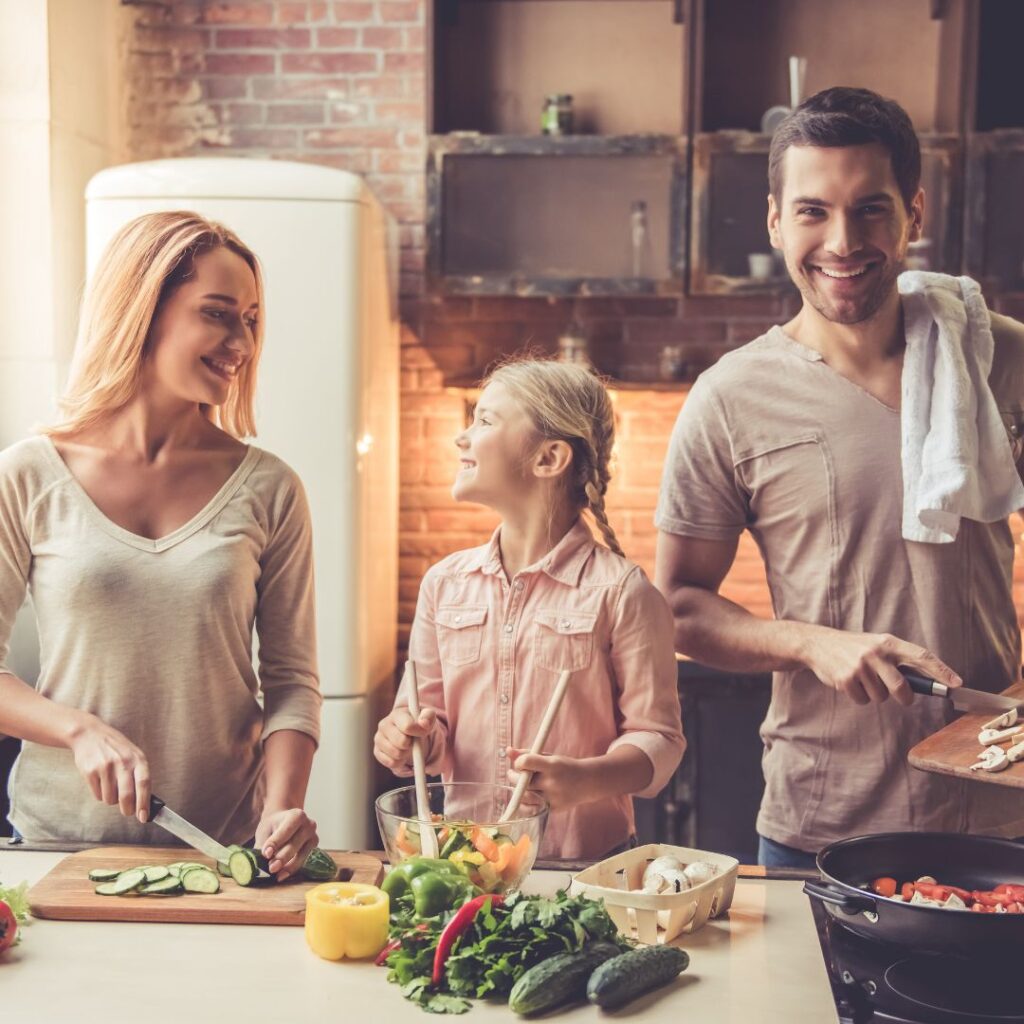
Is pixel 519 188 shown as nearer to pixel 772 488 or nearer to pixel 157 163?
pixel 157 163

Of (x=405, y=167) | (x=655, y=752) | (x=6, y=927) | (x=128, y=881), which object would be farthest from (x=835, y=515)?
(x=405, y=167)

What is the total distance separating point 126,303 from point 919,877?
48.1 inches

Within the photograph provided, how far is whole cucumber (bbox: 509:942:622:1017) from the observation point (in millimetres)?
1191

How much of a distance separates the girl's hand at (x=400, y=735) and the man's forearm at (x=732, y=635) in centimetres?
44

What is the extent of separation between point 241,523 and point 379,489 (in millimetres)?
1809

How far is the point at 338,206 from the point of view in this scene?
128 inches

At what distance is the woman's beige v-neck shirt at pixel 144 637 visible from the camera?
172 cm

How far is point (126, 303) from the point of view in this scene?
1787 mm

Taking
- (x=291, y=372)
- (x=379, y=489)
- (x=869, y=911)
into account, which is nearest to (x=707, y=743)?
(x=379, y=489)

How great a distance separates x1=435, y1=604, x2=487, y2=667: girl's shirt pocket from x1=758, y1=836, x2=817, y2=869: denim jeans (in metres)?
0.51

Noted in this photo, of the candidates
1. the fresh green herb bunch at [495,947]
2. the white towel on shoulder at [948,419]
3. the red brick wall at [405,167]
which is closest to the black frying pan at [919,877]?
the fresh green herb bunch at [495,947]

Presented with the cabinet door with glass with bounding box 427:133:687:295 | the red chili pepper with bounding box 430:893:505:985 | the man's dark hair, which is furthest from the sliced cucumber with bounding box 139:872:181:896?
the cabinet door with glass with bounding box 427:133:687:295

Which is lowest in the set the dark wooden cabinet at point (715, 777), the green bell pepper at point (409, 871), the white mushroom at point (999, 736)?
the dark wooden cabinet at point (715, 777)

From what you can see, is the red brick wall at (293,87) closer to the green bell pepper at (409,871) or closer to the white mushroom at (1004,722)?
the white mushroom at (1004,722)
